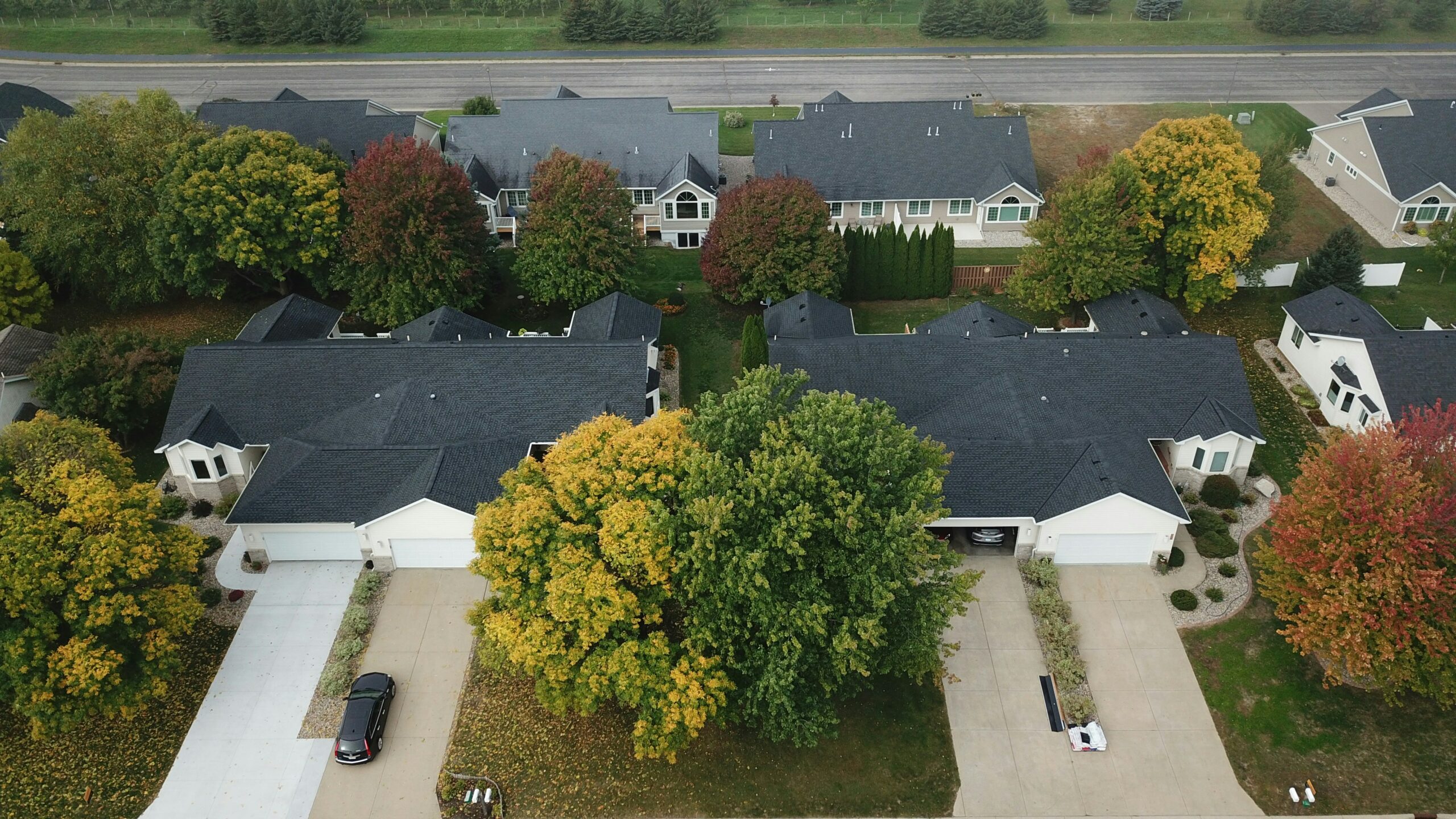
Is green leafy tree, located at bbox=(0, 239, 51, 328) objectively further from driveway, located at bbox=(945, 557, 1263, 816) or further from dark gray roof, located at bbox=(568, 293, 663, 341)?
driveway, located at bbox=(945, 557, 1263, 816)

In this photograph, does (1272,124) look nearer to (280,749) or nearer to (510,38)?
(510,38)

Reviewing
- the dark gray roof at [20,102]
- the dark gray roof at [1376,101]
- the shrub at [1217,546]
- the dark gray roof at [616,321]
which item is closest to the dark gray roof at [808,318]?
the dark gray roof at [616,321]

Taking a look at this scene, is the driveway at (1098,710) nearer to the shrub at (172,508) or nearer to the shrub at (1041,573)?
the shrub at (1041,573)

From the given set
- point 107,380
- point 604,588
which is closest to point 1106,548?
point 604,588

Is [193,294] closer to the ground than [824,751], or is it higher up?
higher up

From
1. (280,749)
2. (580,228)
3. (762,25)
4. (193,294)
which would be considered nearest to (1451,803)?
(280,749)
